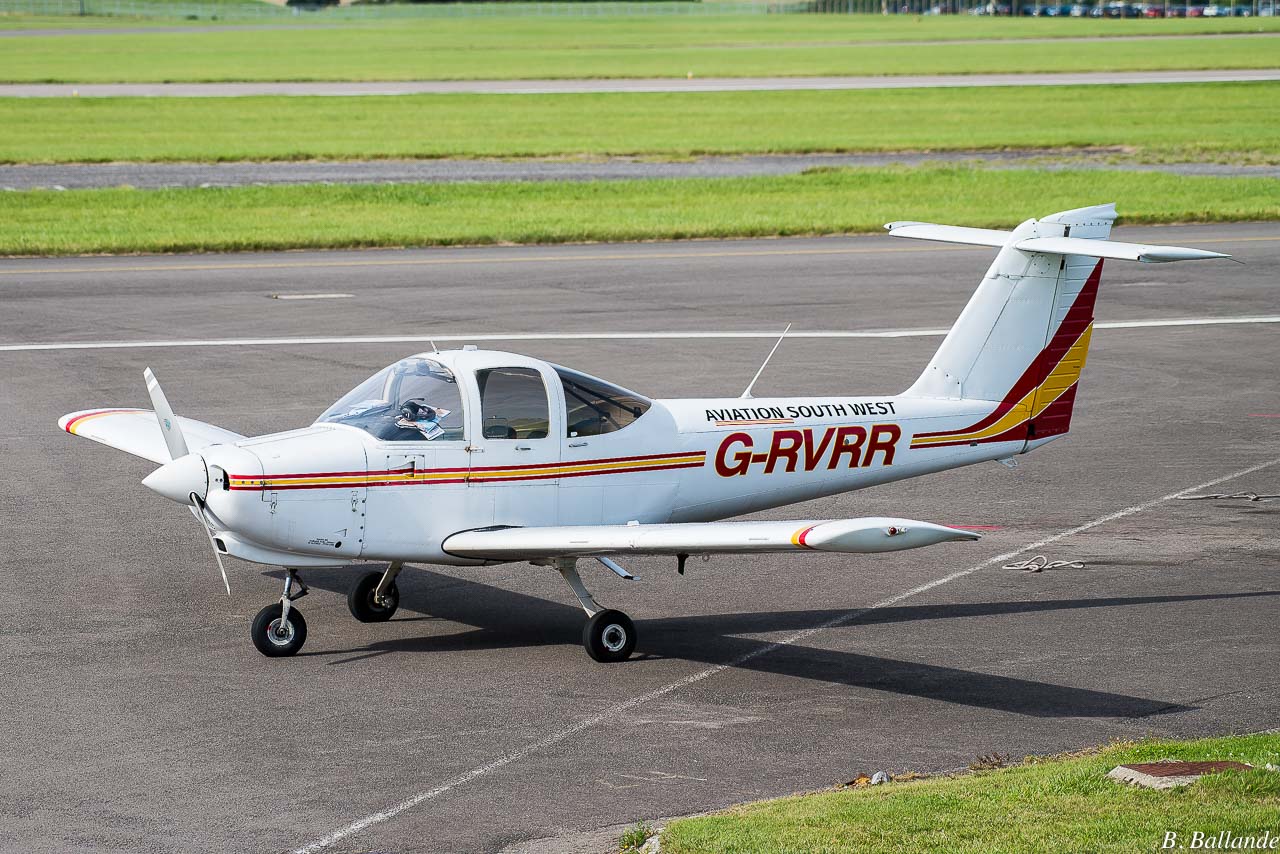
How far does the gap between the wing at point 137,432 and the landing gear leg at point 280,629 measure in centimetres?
270

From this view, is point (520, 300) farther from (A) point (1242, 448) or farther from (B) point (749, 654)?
(B) point (749, 654)

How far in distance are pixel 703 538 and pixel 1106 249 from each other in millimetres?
4977

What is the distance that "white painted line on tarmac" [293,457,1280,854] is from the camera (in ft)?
29.4

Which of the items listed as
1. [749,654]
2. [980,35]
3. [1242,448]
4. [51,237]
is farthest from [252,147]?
[980,35]

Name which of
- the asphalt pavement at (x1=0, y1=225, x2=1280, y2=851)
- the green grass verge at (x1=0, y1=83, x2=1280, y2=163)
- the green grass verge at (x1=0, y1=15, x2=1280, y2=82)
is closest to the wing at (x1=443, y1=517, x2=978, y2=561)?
the asphalt pavement at (x1=0, y1=225, x2=1280, y2=851)

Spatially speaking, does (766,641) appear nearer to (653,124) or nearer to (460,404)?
(460,404)

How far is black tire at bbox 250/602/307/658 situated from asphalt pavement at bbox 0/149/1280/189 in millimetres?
35389

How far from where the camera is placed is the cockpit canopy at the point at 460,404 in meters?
12.0

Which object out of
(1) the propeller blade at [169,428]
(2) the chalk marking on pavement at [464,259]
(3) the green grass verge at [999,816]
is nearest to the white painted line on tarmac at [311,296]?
(2) the chalk marking on pavement at [464,259]

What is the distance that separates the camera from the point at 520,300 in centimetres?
Result: 2947

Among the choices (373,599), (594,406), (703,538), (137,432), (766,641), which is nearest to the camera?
(703,538)

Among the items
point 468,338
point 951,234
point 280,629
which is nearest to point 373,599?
point 280,629

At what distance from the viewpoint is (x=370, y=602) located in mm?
12859

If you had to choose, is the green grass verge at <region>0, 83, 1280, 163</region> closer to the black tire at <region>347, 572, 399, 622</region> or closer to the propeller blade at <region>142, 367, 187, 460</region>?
the black tire at <region>347, 572, 399, 622</region>
